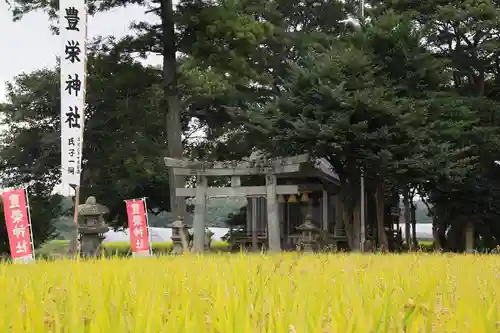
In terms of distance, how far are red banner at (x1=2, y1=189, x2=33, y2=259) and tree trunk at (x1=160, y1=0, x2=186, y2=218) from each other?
20.1 ft

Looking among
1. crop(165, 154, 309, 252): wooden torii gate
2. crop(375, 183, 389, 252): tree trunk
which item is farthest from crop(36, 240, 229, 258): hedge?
crop(375, 183, 389, 252): tree trunk

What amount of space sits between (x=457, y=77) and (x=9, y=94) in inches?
665

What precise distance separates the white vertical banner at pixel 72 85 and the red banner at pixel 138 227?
1.90 m

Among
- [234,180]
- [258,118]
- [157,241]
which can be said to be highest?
[258,118]

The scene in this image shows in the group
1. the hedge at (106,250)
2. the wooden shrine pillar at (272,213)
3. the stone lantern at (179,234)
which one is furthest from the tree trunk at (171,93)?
the wooden shrine pillar at (272,213)

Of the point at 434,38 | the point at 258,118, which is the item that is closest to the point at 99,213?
the point at 258,118

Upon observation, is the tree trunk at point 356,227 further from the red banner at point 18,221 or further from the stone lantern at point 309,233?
the red banner at point 18,221

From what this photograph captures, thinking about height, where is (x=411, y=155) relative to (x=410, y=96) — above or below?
below

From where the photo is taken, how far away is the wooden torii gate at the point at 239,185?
16719 millimetres

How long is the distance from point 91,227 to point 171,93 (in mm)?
6424

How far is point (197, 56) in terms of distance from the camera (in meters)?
18.1

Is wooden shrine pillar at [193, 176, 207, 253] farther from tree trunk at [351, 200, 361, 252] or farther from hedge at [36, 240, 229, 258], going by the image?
tree trunk at [351, 200, 361, 252]

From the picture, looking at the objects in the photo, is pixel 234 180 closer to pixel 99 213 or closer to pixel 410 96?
pixel 99 213

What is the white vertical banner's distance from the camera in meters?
13.4
